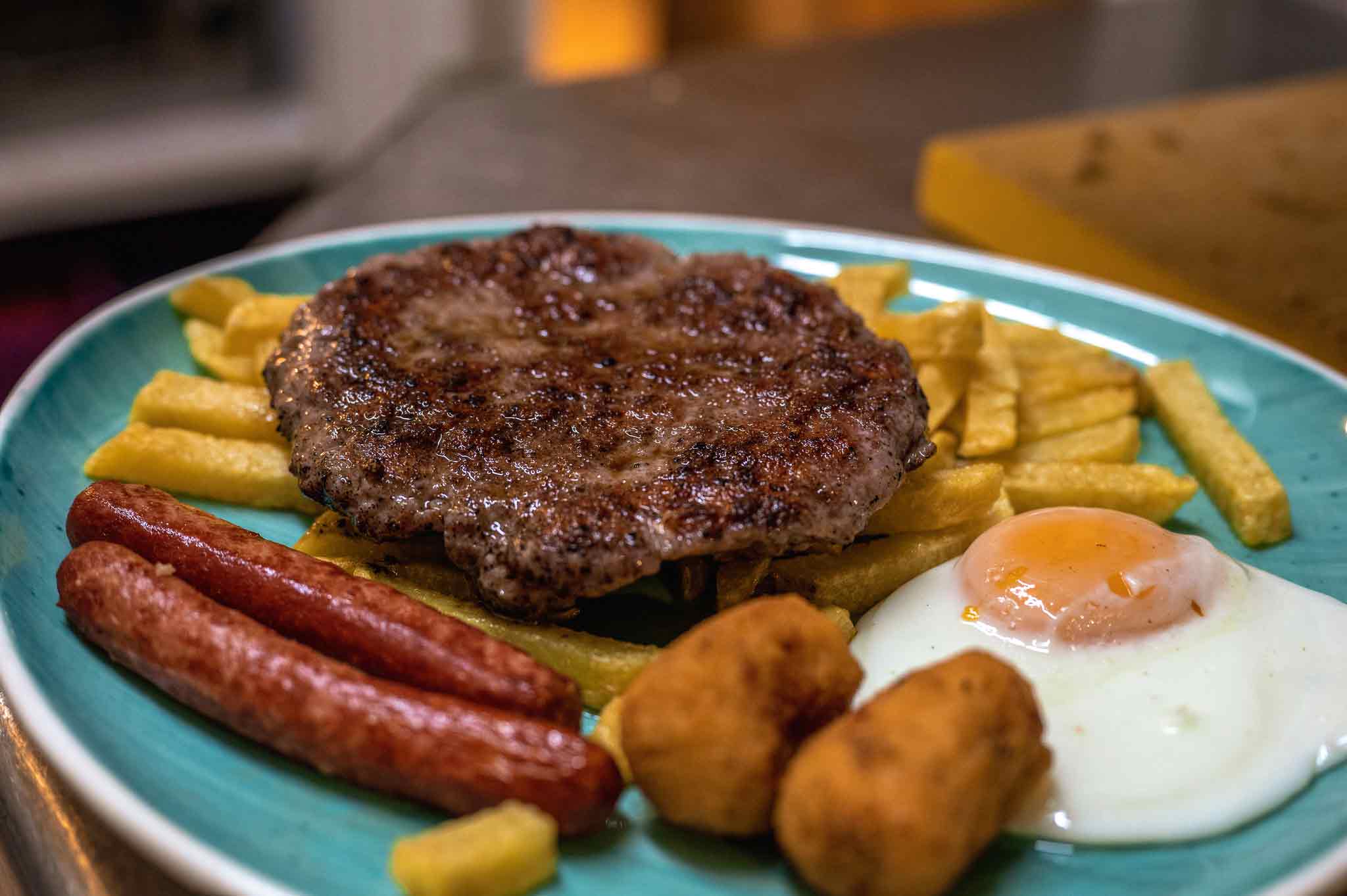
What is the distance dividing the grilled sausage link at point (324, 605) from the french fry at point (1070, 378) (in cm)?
179

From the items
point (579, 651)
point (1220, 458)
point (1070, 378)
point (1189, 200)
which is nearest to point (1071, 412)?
point (1070, 378)

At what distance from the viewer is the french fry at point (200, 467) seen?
2.95 metres

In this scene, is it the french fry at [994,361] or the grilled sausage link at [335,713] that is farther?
the french fry at [994,361]

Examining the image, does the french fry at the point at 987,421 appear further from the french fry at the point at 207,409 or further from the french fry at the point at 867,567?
the french fry at the point at 207,409

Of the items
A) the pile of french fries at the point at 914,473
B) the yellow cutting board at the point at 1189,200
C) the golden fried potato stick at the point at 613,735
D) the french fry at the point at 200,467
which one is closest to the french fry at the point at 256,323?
the pile of french fries at the point at 914,473

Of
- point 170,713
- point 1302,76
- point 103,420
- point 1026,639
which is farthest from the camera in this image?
point 1302,76

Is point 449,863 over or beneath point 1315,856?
over

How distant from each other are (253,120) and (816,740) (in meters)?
7.78

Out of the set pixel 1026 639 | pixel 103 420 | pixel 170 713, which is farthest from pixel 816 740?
pixel 103 420

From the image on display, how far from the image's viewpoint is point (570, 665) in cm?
243

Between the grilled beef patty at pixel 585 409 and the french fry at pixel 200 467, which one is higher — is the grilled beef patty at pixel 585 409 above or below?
above

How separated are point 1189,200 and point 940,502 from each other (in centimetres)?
328

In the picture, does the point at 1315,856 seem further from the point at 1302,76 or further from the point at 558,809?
the point at 1302,76

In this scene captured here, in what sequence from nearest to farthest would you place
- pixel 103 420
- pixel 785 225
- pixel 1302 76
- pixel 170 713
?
pixel 170 713 → pixel 103 420 → pixel 785 225 → pixel 1302 76
